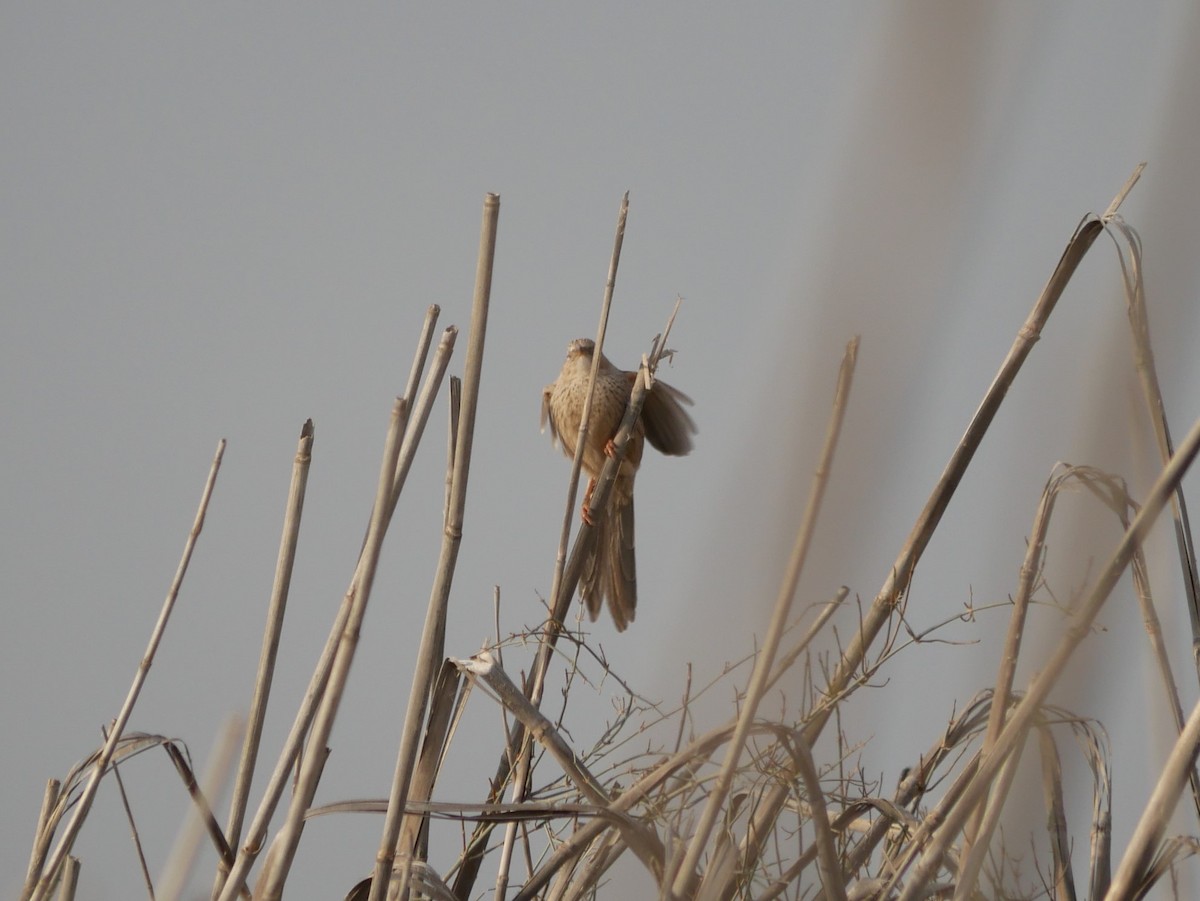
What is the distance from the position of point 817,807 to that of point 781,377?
534 millimetres

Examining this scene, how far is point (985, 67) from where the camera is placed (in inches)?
15.9

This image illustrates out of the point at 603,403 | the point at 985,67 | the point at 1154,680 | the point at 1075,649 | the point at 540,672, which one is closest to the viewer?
the point at 985,67

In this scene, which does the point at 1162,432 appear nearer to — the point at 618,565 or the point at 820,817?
the point at 820,817

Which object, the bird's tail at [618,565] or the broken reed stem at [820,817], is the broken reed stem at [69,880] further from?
the bird's tail at [618,565]

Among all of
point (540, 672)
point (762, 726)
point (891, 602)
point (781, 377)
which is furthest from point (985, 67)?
point (540, 672)

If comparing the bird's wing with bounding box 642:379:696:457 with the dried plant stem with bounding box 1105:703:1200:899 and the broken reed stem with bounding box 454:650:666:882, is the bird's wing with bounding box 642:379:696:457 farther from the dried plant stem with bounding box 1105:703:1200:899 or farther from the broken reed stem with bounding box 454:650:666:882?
the dried plant stem with bounding box 1105:703:1200:899

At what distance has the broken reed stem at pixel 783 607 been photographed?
1.72 feet

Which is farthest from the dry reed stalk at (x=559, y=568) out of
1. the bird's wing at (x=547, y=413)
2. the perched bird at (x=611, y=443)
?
the bird's wing at (x=547, y=413)

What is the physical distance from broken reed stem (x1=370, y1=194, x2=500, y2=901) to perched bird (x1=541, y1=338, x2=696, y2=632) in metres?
2.42

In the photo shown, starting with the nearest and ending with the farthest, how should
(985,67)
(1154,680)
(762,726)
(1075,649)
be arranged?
(985,67)
(1075,649)
(762,726)
(1154,680)

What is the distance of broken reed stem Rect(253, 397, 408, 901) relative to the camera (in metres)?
1.23

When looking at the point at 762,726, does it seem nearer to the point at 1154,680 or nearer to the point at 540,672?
the point at 1154,680

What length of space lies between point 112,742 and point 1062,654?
132cm

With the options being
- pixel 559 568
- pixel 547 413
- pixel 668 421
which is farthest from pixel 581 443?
pixel 547 413
